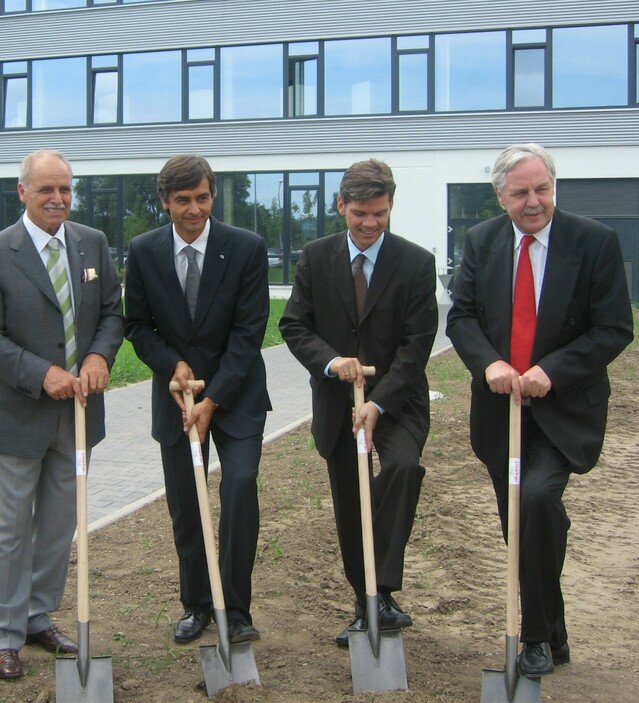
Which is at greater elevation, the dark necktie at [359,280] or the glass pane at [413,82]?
the glass pane at [413,82]

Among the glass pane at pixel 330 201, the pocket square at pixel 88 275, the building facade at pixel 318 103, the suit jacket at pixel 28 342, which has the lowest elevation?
the suit jacket at pixel 28 342

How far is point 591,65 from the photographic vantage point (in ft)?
83.3

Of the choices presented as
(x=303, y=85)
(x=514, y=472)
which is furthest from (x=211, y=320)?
(x=303, y=85)

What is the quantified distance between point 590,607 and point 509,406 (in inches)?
55.8

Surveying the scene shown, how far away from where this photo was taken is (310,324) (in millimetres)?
4492

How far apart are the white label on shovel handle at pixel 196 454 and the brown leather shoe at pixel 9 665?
3.48 feet

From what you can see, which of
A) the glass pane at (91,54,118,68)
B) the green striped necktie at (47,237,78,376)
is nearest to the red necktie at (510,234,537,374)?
the green striped necktie at (47,237,78,376)

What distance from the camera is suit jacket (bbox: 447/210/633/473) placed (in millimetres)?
3943

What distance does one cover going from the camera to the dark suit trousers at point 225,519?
4230 mm

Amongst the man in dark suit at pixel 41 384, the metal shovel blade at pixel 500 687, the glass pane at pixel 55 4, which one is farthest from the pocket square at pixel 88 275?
the glass pane at pixel 55 4

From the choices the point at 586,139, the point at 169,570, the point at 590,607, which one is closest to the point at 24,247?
the point at 169,570

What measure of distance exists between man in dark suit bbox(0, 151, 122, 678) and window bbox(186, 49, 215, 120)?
24.7 m

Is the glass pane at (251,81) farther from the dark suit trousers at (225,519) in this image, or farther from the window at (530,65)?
the dark suit trousers at (225,519)

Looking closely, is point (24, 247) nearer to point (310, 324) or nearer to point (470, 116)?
point (310, 324)
